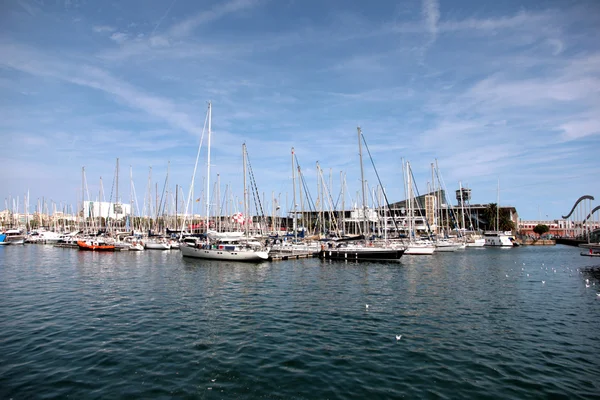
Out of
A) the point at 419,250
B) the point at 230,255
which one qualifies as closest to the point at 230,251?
the point at 230,255

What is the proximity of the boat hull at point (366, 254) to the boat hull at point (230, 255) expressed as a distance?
1196 centimetres

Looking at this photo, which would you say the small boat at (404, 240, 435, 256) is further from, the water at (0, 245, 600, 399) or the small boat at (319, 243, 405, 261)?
the water at (0, 245, 600, 399)

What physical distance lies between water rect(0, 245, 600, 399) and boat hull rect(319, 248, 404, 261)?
21.2 meters

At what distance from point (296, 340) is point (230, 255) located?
3740cm

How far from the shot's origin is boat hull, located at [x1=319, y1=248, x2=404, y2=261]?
5525 cm

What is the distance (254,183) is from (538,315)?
167ft

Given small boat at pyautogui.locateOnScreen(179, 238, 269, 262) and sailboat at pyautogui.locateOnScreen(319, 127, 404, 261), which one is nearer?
small boat at pyautogui.locateOnScreen(179, 238, 269, 262)

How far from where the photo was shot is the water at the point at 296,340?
1225 cm

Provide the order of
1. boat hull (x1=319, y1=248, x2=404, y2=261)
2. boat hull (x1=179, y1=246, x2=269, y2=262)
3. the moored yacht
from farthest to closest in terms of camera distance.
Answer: the moored yacht, boat hull (x1=319, y1=248, x2=404, y2=261), boat hull (x1=179, y1=246, x2=269, y2=262)

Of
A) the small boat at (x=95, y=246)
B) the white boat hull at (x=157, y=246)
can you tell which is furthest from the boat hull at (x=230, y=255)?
the small boat at (x=95, y=246)

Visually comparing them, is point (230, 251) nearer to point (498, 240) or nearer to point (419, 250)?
point (419, 250)

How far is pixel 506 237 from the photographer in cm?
11169

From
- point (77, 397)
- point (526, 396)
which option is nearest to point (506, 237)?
point (526, 396)

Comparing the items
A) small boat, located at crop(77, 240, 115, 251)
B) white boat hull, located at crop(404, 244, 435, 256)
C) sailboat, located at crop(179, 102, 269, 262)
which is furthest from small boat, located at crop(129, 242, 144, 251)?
white boat hull, located at crop(404, 244, 435, 256)
